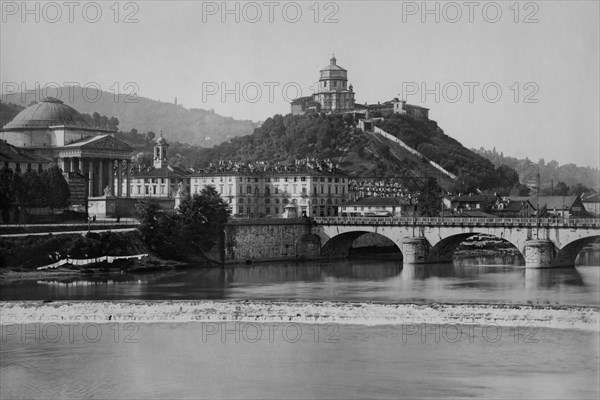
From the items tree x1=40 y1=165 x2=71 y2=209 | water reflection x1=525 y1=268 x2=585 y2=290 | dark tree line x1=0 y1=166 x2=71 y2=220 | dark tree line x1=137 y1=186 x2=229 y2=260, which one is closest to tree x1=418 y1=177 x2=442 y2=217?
dark tree line x1=137 y1=186 x2=229 y2=260

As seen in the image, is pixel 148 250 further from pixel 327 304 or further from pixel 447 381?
pixel 447 381

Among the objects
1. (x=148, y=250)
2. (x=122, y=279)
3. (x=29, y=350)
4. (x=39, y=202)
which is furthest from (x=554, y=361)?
(x=39, y=202)

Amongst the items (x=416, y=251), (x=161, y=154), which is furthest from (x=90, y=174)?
(x=416, y=251)

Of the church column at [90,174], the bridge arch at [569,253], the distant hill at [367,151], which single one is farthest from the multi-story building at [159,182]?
the bridge arch at [569,253]

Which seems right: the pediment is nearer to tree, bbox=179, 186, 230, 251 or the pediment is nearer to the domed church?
the domed church

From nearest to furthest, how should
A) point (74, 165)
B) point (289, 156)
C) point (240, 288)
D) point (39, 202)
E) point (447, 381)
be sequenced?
point (447, 381) < point (240, 288) < point (39, 202) < point (74, 165) < point (289, 156)

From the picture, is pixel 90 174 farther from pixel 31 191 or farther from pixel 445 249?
pixel 445 249
